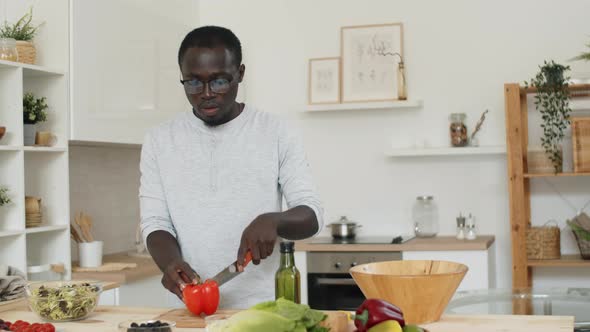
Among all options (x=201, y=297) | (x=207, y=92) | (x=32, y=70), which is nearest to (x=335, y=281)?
(x=32, y=70)

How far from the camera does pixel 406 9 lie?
484cm

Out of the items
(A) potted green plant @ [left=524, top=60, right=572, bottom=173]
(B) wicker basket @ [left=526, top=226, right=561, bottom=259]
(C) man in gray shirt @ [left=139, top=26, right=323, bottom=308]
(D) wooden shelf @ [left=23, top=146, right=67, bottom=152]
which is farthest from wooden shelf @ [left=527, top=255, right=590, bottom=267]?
(D) wooden shelf @ [left=23, top=146, right=67, bottom=152]

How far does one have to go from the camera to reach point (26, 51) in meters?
3.47

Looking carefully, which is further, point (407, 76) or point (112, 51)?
point (407, 76)

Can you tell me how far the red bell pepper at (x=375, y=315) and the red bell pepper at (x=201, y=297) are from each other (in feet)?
1.90

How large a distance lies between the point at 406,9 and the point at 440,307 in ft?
10.9

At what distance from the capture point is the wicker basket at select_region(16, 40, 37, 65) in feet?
Result: 11.3

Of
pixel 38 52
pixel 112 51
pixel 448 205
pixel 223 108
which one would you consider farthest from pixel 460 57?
pixel 223 108

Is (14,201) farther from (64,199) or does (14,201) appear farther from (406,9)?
(406,9)

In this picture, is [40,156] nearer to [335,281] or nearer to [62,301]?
[335,281]

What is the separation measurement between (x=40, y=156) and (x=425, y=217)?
2.21 metres

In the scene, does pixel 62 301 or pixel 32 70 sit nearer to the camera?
pixel 62 301

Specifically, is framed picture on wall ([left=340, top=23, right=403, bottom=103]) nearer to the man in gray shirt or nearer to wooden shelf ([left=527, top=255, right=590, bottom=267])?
wooden shelf ([left=527, top=255, right=590, bottom=267])

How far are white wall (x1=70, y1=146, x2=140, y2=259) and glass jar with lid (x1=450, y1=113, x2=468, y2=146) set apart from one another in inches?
73.0
